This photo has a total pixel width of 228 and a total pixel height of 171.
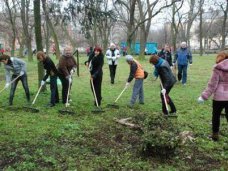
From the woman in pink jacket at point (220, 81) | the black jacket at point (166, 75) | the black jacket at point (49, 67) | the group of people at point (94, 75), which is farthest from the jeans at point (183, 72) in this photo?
the woman in pink jacket at point (220, 81)

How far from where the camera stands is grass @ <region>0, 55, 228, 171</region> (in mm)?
5727

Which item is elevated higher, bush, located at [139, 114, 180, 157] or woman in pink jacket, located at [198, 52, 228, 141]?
woman in pink jacket, located at [198, 52, 228, 141]

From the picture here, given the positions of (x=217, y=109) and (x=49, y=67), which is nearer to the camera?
(x=217, y=109)

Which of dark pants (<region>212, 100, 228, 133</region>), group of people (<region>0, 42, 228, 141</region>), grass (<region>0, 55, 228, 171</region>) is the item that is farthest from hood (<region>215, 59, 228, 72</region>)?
grass (<region>0, 55, 228, 171</region>)

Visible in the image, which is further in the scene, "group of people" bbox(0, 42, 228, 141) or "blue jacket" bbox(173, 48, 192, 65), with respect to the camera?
"blue jacket" bbox(173, 48, 192, 65)

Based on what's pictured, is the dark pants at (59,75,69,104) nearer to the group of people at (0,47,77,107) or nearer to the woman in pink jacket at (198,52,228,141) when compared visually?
the group of people at (0,47,77,107)

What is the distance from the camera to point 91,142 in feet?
22.4

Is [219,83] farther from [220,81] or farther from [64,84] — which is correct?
[64,84]

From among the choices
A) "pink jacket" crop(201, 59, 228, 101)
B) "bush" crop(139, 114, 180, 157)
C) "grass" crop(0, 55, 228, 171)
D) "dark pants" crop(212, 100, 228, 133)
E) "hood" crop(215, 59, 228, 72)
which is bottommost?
"grass" crop(0, 55, 228, 171)

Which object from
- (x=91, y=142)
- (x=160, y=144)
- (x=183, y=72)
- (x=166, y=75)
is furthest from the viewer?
(x=183, y=72)

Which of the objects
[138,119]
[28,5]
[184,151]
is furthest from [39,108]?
[28,5]

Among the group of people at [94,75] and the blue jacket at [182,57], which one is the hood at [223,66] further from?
the blue jacket at [182,57]

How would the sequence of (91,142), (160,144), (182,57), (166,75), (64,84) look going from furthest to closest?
(182,57) < (64,84) < (166,75) < (91,142) < (160,144)

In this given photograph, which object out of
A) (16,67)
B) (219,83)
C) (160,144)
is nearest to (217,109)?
(219,83)
